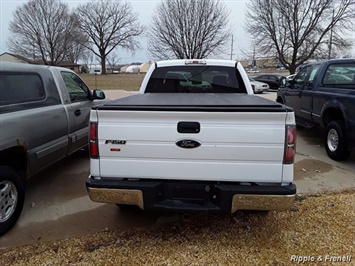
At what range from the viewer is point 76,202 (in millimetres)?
3916

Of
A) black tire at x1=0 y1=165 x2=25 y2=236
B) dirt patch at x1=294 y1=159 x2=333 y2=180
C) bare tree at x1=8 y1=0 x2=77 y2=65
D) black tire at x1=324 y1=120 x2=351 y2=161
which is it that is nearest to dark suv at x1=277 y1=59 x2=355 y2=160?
black tire at x1=324 y1=120 x2=351 y2=161

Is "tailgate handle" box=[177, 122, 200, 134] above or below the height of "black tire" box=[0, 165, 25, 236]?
above

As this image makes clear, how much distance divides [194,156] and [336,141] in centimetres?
428

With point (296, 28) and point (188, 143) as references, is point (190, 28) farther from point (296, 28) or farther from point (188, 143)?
point (188, 143)

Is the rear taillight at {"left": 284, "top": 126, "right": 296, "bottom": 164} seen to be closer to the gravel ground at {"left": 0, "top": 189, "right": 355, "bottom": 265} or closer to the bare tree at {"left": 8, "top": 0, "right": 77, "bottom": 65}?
the gravel ground at {"left": 0, "top": 189, "right": 355, "bottom": 265}

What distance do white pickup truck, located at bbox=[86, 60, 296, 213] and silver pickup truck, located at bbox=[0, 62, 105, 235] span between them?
3.77ft

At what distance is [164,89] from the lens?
4.71 metres

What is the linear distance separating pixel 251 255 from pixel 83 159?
4.02 m

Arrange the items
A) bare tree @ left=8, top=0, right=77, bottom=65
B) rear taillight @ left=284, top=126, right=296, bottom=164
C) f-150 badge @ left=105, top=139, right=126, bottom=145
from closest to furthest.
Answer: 1. rear taillight @ left=284, top=126, right=296, bottom=164
2. f-150 badge @ left=105, top=139, right=126, bottom=145
3. bare tree @ left=8, top=0, right=77, bottom=65

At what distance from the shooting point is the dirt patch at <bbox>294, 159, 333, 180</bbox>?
4.96 metres

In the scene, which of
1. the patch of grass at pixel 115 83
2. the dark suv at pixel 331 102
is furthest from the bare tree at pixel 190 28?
the dark suv at pixel 331 102

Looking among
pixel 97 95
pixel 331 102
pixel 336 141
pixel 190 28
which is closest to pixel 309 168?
pixel 336 141

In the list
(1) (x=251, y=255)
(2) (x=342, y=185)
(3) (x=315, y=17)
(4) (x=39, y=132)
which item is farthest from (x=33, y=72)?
(3) (x=315, y=17)

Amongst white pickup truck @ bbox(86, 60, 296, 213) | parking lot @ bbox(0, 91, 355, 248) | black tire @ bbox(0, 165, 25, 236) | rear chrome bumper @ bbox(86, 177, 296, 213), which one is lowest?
parking lot @ bbox(0, 91, 355, 248)
